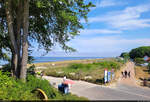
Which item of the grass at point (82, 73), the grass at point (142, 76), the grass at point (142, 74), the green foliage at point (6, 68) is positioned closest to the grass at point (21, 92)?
the green foliage at point (6, 68)

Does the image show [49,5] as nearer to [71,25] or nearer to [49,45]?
[71,25]

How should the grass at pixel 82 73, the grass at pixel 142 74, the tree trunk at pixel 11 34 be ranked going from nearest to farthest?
the tree trunk at pixel 11 34 → the grass at pixel 82 73 → the grass at pixel 142 74

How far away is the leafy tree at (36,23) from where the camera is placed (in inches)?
338

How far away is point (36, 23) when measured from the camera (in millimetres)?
11203

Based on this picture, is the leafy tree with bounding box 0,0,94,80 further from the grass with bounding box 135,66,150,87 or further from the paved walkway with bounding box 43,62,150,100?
the grass with bounding box 135,66,150,87

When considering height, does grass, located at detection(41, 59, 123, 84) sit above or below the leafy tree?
below

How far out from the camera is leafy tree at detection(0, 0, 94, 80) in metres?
8.59

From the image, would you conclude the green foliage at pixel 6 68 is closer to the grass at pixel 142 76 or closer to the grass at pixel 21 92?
the grass at pixel 21 92

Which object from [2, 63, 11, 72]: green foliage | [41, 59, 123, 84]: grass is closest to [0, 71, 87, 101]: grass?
[2, 63, 11, 72]: green foliage

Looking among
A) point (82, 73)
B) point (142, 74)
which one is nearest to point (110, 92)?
point (82, 73)

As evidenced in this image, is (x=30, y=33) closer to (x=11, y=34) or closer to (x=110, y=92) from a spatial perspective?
(x=11, y=34)

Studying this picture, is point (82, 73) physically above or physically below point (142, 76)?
above

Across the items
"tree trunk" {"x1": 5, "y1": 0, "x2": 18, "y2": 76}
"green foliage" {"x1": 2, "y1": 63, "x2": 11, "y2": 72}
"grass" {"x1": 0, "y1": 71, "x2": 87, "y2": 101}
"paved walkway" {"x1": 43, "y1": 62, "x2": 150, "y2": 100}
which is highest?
"tree trunk" {"x1": 5, "y1": 0, "x2": 18, "y2": 76}

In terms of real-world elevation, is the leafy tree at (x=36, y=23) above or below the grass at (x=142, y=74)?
above
